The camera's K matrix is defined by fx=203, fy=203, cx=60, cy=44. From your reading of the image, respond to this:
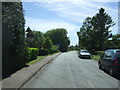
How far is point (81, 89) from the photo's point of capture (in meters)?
8.48

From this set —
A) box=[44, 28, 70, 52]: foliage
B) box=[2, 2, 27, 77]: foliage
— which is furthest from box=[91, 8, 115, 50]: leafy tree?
box=[44, 28, 70, 52]: foliage

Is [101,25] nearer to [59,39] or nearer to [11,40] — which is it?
[11,40]

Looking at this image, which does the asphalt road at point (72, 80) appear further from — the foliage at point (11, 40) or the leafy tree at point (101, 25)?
the leafy tree at point (101, 25)

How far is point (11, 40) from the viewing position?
543 inches

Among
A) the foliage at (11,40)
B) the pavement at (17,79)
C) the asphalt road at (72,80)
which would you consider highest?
the foliage at (11,40)

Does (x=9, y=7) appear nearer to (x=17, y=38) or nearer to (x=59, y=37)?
(x=17, y=38)

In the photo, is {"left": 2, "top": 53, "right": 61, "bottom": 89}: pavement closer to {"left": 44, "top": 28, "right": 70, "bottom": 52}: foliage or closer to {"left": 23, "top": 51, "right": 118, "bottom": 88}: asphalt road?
{"left": 23, "top": 51, "right": 118, "bottom": 88}: asphalt road

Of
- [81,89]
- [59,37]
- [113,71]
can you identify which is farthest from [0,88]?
[59,37]

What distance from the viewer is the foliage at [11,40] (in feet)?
40.5

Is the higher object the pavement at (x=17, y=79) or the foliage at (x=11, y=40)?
the foliage at (x=11, y=40)

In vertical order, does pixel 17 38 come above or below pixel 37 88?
above

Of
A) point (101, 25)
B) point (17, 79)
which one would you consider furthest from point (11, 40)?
point (101, 25)

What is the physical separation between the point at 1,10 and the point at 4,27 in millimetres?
1081

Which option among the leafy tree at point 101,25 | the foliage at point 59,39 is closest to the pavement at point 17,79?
the leafy tree at point 101,25
